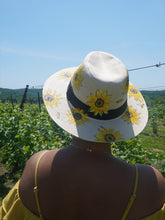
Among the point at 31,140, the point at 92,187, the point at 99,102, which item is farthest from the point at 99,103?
the point at 31,140

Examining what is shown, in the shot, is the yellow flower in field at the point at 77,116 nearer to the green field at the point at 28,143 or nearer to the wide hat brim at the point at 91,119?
the wide hat brim at the point at 91,119

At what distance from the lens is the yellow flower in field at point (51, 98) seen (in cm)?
119

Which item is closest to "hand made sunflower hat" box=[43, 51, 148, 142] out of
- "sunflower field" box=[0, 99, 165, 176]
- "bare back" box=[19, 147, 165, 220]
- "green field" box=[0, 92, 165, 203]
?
"bare back" box=[19, 147, 165, 220]

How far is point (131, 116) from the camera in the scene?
1.22 m

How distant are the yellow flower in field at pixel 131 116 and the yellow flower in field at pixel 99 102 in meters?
0.17

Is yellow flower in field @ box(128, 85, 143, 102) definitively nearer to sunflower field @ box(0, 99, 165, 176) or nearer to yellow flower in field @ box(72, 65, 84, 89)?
yellow flower in field @ box(72, 65, 84, 89)

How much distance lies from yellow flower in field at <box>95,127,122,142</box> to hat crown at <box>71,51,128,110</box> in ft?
0.41

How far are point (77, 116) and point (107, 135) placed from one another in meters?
0.19

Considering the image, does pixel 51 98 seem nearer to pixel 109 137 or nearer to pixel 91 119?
pixel 91 119

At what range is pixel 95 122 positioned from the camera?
1082 millimetres

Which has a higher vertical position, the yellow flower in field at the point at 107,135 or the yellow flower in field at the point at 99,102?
the yellow flower in field at the point at 99,102

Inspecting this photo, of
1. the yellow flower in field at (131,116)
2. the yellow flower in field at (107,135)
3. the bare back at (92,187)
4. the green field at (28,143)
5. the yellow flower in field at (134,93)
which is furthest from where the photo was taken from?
the green field at (28,143)

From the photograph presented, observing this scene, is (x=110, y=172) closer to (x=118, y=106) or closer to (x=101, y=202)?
(x=101, y=202)

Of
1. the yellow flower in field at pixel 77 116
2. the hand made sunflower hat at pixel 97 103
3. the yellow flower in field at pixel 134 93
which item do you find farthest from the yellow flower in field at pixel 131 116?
the yellow flower in field at pixel 77 116
